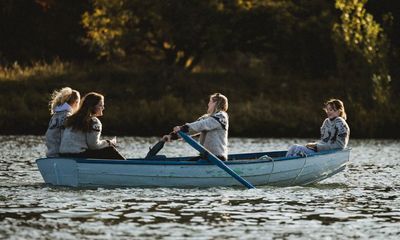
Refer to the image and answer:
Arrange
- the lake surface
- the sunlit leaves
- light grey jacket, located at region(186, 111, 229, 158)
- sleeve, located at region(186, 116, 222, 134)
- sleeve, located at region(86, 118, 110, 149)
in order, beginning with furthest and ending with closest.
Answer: the sunlit leaves < light grey jacket, located at region(186, 111, 229, 158) < sleeve, located at region(186, 116, 222, 134) < sleeve, located at region(86, 118, 110, 149) < the lake surface

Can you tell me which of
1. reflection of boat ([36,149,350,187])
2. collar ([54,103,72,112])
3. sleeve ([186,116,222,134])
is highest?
collar ([54,103,72,112])

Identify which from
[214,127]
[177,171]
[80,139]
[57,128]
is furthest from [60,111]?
[214,127]

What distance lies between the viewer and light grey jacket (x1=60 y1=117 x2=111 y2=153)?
1873 centimetres

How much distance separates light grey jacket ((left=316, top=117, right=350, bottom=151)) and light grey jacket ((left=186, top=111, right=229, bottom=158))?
7.31 ft

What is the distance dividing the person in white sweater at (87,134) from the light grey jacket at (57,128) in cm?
29

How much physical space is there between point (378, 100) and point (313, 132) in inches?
118

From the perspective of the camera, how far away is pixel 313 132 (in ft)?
127

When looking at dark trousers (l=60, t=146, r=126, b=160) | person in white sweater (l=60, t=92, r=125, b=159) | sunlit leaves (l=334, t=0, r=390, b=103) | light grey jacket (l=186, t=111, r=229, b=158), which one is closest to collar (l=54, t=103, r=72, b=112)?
person in white sweater (l=60, t=92, r=125, b=159)

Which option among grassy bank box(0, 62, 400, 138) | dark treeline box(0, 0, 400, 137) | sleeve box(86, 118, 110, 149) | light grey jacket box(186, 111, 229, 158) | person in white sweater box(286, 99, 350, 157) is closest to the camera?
sleeve box(86, 118, 110, 149)

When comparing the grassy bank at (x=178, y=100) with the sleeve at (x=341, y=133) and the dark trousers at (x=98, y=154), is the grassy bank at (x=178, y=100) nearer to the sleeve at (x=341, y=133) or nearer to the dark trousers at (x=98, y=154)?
the sleeve at (x=341, y=133)

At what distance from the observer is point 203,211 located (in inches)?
640

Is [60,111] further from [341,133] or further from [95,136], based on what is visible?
[341,133]

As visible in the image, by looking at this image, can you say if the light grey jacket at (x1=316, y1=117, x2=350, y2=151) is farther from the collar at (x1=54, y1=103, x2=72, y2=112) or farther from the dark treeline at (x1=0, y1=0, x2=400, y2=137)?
the dark treeline at (x1=0, y1=0, x2=400, y2=137)

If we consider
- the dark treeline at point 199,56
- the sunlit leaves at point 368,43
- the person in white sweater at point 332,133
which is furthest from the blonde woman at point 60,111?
the sunlit leaves at point 368,43
